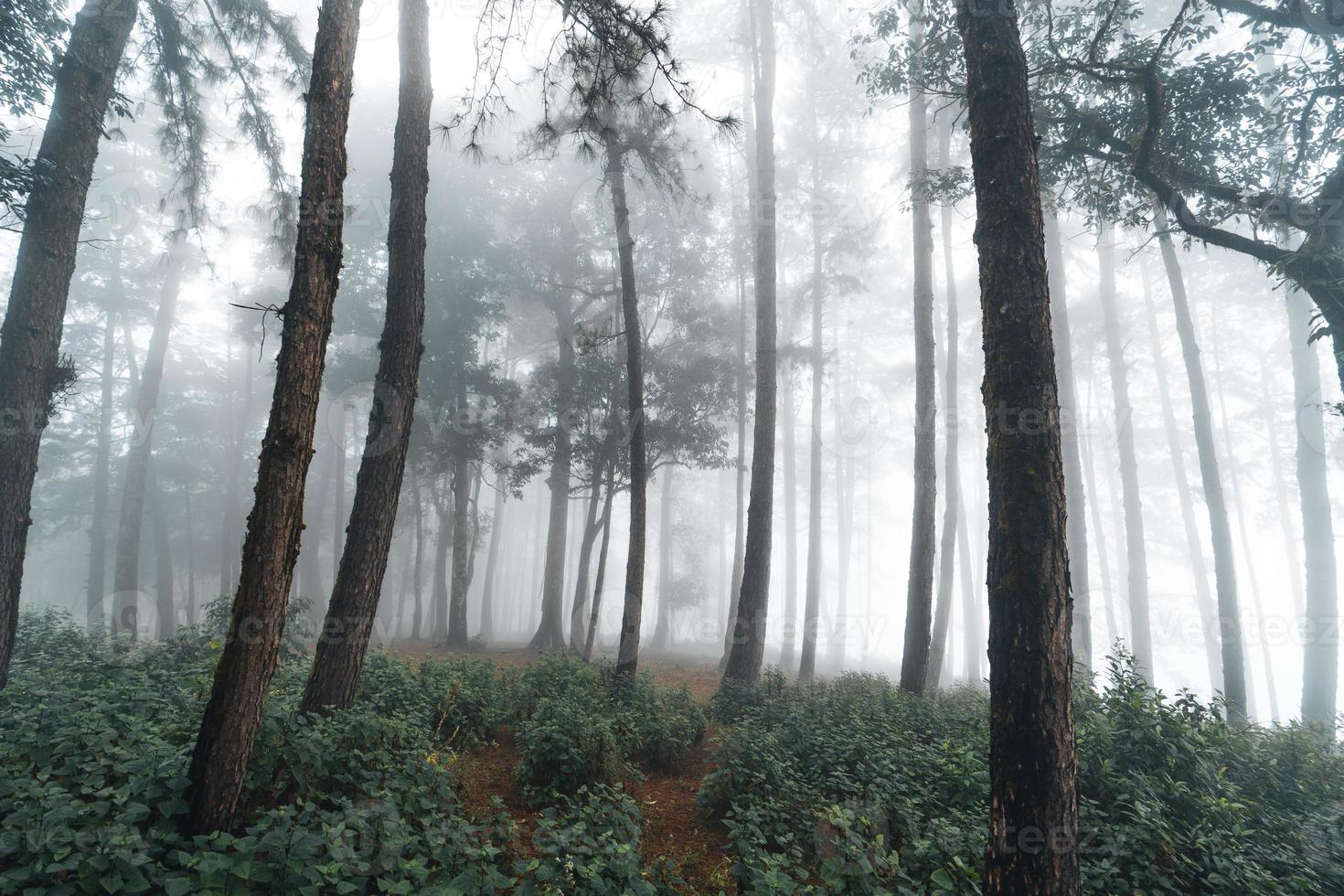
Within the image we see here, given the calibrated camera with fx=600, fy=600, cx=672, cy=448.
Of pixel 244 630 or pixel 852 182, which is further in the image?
pixel 852 182

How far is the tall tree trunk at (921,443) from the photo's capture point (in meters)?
10.0

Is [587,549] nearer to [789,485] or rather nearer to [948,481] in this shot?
[948,481]

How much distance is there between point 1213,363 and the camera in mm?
26422

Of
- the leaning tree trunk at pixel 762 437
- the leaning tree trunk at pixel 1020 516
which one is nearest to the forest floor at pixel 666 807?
the leaning tree trunk at pixel 1020 516

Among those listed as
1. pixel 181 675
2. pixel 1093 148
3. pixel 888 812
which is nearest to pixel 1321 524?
pixel 1093 148

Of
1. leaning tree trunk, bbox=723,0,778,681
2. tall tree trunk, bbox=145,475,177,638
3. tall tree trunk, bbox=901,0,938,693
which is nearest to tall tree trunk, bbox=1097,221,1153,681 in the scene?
tall tree trunk, bbox=901,0,938,693

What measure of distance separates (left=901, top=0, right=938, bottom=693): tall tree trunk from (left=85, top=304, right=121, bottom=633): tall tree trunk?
2672cm

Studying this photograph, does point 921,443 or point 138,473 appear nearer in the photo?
point 921,443

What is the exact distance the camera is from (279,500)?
3518mm

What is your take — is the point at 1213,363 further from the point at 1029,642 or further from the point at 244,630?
the point at 244,630

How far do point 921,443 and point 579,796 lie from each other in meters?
8.71

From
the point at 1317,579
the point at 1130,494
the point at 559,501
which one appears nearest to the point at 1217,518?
the point at 1317,579

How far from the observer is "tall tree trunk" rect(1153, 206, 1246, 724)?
10.9 metres

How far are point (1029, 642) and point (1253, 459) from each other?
33265 millimetres
